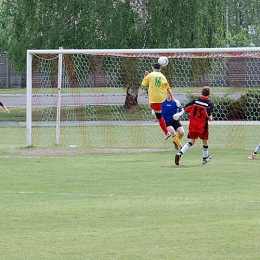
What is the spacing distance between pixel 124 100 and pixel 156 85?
13.5m

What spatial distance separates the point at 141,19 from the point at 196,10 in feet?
8.70

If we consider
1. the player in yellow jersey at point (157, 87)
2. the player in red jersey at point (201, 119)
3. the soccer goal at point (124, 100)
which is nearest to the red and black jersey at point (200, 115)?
the player in red jersey at point (201, 119)

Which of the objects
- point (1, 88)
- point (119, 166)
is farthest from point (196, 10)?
point (1, 88)

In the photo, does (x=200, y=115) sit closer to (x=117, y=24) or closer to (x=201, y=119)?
(x=201, y=119)

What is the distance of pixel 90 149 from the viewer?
20.6 meters

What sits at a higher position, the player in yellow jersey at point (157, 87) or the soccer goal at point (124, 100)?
the player in yellow jersey at point (157, 87)

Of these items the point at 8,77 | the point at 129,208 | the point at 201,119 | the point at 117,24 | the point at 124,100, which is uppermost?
the point at 117,24

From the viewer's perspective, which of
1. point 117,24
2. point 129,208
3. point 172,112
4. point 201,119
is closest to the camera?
point 129,208

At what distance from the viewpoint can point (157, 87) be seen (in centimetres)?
1889

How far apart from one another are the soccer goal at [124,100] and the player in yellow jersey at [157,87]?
3934 mm

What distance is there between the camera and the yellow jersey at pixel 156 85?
18766 millimetres

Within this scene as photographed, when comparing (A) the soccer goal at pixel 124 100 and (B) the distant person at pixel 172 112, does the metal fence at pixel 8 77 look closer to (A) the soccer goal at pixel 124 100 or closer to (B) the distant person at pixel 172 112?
(A) the soccer goal at pixel 124 100

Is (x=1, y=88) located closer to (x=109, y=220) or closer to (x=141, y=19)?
(x=141, y=19)

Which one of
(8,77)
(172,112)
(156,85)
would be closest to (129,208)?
(156,85)
